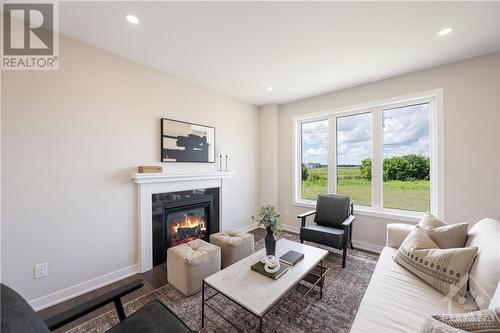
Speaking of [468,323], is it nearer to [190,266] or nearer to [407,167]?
[190,266]

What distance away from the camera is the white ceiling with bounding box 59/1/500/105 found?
5.59ft

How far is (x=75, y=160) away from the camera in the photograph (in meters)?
2.08

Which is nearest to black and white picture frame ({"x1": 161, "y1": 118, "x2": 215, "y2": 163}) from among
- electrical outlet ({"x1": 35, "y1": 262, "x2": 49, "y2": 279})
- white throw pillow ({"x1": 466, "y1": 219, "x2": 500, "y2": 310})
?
electrical outlet ({"x1": 35, "y1": 262, "x2": 49, "y2": 279})

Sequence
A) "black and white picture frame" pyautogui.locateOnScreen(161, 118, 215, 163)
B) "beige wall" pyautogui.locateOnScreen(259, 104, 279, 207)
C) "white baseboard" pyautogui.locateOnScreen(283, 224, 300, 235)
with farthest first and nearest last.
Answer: "beige wall" pyautogui.locateOnScreen(259, 104, 279, 207) → "white baseboard" pyautogui.locateOnScreen(283, 224, 300, 235) → "black and white picture frame" pyautogui.locateOnScreen(161, 118, 215, 163)

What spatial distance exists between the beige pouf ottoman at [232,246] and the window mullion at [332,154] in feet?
6.25

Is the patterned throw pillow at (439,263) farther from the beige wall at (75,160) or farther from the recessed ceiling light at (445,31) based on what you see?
the beige wall at (75,160)

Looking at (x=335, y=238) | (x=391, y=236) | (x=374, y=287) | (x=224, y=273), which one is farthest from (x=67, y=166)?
(x=391, y=236)

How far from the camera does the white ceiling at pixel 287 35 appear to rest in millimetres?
1703

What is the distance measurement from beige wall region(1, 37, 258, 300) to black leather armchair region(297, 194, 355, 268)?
86.8 inches

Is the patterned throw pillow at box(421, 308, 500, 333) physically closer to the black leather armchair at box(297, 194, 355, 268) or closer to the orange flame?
the black leather armchair at box(297, 194, 355, 268)

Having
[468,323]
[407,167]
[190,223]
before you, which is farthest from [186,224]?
[407,167]

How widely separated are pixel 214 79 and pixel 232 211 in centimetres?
234

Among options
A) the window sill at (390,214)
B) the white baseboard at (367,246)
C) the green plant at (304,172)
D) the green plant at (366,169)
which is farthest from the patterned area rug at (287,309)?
the green plant at (304,172)

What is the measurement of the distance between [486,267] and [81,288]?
340 cm
